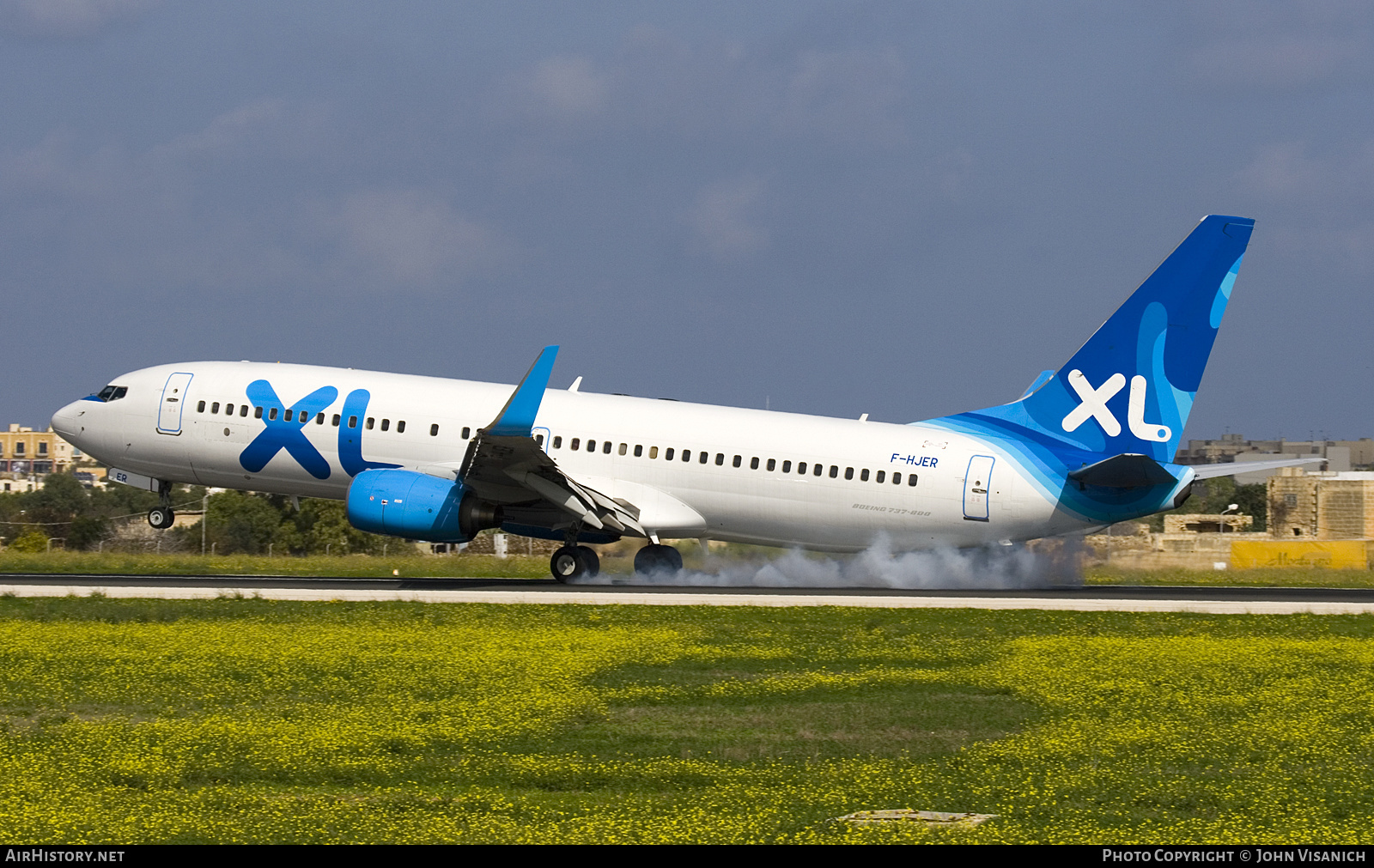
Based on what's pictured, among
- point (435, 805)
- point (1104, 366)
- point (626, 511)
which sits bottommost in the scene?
point (435, 805)

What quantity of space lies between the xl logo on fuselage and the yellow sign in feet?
111

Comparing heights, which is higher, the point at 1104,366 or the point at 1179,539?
the point at 1104,366

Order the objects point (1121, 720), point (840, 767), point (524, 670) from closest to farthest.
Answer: point (840, 767)
point (1121, 720)
point (524, 670)

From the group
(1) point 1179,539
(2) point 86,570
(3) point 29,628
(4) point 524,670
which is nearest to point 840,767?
(4) point 524,670

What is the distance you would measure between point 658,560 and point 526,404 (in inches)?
253

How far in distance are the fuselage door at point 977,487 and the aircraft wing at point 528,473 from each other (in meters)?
7.33

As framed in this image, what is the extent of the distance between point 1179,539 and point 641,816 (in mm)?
52914

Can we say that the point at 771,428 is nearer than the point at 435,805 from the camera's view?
No

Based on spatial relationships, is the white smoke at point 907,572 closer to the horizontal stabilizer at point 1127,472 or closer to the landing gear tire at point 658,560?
the landing gear tire at point 658,560

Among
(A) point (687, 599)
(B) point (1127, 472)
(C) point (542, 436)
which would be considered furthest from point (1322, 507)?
(A) point (687, 599)

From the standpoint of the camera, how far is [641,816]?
11.6 m

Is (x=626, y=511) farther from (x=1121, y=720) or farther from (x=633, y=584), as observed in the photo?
(x=1121, y=720)

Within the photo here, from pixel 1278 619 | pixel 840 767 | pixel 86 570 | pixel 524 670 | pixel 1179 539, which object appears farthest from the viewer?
pixel 1179 539

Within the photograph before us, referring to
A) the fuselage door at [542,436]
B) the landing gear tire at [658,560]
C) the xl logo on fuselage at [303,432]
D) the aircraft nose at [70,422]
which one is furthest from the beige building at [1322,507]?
the aircraft nose at [70,422]
